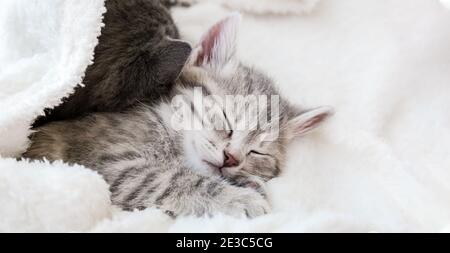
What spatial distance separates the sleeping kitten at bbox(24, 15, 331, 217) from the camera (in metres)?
1.07

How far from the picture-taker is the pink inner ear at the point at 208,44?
4.24ft

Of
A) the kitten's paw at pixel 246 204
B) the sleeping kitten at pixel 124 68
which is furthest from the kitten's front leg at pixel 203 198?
the sleeping kitten at pixel 124 68

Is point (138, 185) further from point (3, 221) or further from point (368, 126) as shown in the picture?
point (368, 126)

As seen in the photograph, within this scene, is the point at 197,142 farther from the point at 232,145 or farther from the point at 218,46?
the point at 218,46

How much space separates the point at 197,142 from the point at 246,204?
7.5 inches

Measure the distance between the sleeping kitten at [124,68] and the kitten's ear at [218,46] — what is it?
0.09 metres

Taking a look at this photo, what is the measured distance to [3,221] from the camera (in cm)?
89

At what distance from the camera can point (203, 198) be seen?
3.51ft

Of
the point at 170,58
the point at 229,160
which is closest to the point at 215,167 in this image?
the point at 229,160

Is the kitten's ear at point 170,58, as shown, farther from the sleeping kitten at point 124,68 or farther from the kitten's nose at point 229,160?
the kitten's nose at point 229,160

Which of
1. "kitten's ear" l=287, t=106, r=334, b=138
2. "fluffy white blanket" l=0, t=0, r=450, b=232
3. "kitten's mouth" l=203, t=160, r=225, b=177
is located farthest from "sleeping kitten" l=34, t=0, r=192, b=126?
"kitten's ear" l=287, t=106, r=334, b=138
